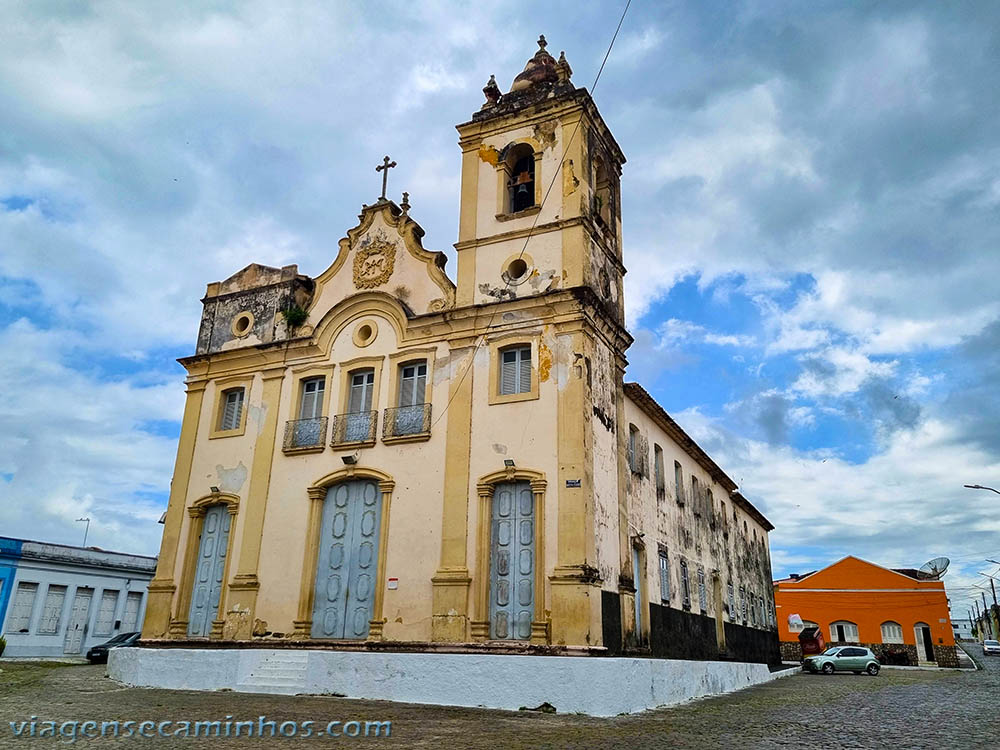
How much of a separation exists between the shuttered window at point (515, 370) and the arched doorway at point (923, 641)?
35126 millimetres

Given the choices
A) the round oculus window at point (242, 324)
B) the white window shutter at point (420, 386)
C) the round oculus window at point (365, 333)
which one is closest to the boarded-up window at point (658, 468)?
the white window shutter at point (420, 386)

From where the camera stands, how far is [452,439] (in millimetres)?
15945

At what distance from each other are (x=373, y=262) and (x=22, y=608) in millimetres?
20113

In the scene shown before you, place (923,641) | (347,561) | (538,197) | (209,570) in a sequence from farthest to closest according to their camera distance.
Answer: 1. (923,641)
2. (209,570)
3. (538,197)
4. (347,561)

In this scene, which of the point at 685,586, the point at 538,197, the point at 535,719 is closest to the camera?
the point at 535,719

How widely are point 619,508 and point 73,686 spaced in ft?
36.4

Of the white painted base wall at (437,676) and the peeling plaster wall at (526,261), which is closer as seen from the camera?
the white painted base wall at (437,676)

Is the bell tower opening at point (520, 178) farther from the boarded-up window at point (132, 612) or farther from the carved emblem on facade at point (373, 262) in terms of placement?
the boarded-up window at point (132, 612)

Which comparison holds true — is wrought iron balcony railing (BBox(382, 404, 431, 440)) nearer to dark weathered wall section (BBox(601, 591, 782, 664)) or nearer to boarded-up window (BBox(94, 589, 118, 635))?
dark weathered wall section (BBox(601, 591, 782, 664))

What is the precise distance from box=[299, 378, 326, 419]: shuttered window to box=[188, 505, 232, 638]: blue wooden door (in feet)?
9.75

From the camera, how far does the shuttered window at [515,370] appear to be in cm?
1587

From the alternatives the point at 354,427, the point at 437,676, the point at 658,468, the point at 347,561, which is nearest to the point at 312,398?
the point at 354,427

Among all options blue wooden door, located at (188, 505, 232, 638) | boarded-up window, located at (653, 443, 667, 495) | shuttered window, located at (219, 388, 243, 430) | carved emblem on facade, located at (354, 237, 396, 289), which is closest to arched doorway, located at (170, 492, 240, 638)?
blue wooden door, located at (188, 505, 232, 638)

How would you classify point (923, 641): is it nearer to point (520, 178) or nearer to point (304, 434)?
point (520, 178)
